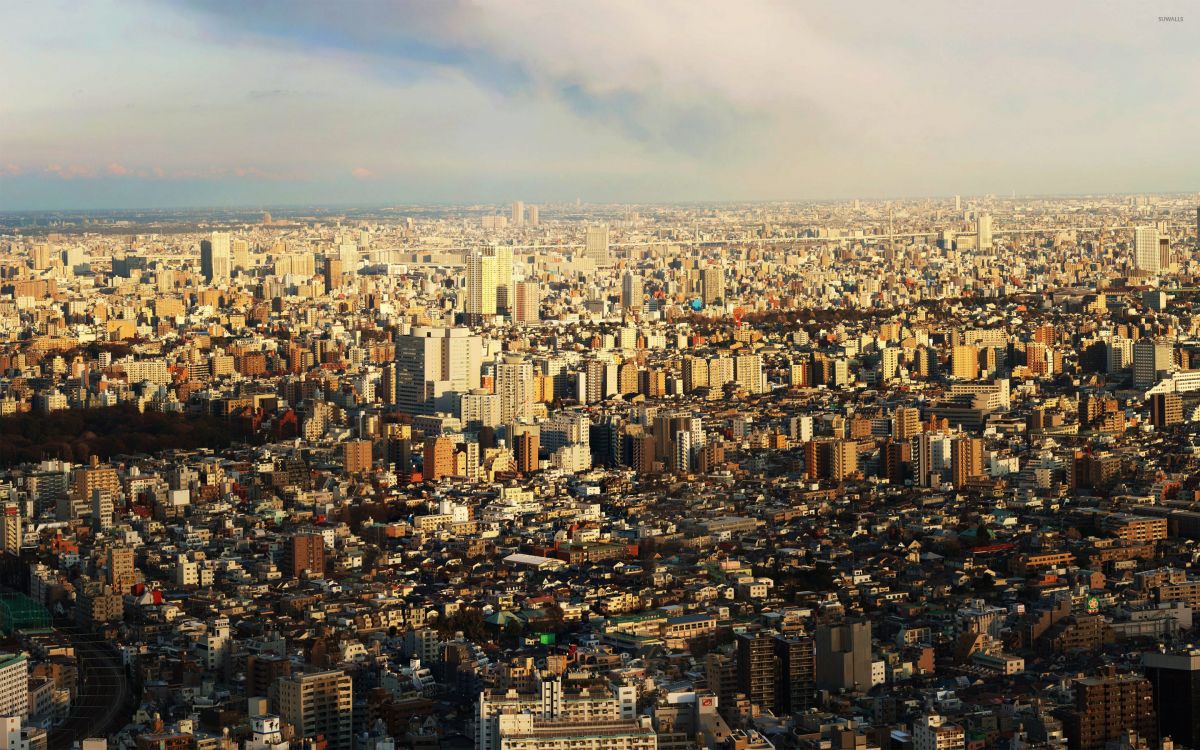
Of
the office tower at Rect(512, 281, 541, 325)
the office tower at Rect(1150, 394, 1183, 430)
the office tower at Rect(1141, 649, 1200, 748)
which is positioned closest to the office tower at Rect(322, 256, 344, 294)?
the office tower at Rect(512, 281, 541, 325)

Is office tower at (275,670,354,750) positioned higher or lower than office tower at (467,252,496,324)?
lower

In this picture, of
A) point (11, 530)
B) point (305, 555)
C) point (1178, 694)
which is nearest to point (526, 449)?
point (305, 555)

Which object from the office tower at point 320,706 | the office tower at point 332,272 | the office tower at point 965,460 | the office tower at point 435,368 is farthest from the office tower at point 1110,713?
the office tower at point 332,272

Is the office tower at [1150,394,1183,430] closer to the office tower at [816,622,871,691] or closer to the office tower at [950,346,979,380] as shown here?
the office tower at [950,346,979,380]

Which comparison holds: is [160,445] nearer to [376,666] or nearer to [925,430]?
[925,430]

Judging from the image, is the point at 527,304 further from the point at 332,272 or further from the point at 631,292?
the point at 332,272

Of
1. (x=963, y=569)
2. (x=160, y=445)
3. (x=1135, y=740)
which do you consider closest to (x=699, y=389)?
(x=160, y=445)

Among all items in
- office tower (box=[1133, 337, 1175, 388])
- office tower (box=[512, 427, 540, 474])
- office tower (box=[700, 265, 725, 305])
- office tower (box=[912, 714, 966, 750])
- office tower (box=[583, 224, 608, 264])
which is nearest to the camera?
office tower (box=[912, 714, 966, 750])
